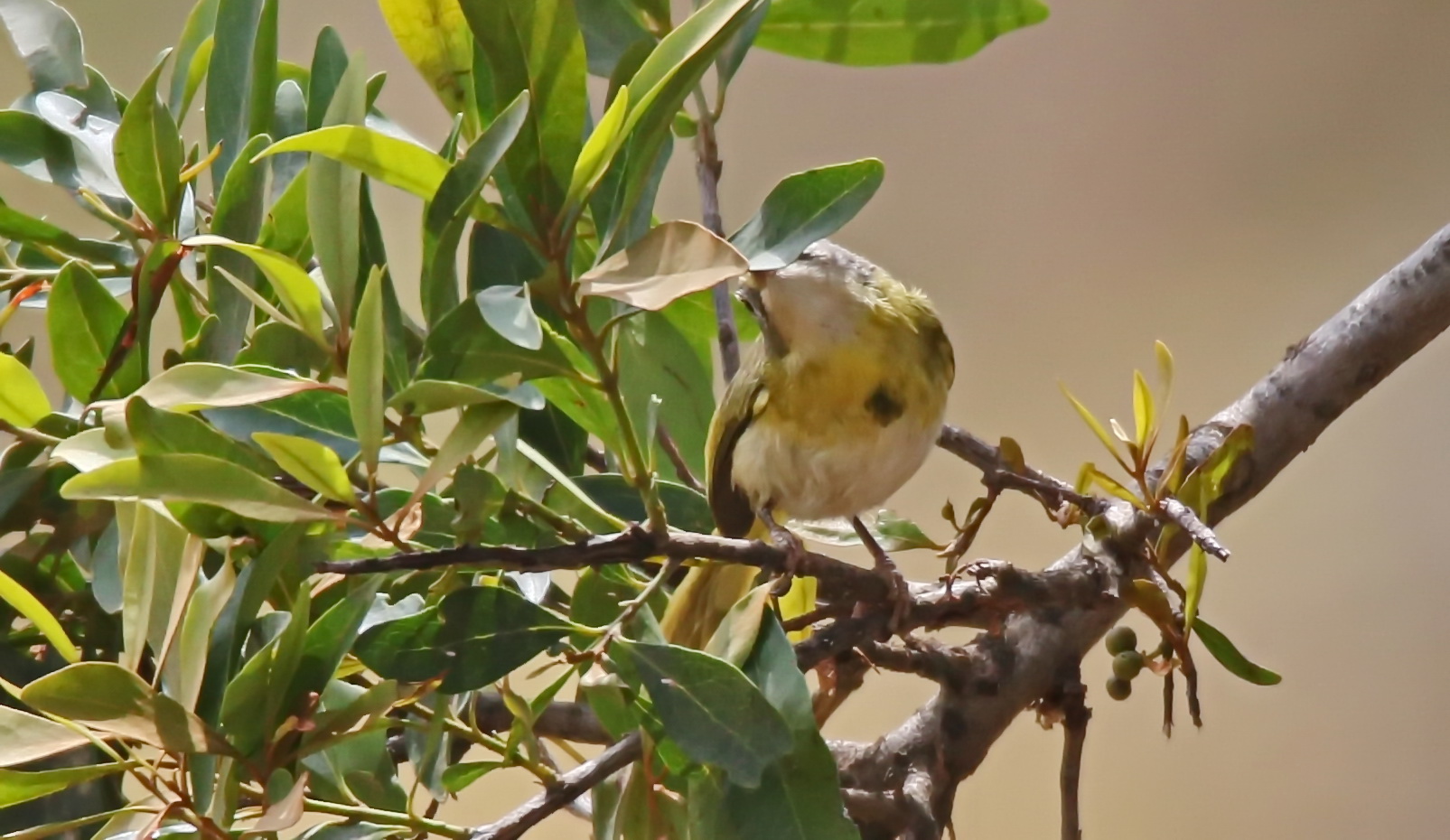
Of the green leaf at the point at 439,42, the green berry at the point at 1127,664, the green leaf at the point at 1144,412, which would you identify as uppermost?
the green leaf at the point at 439,42

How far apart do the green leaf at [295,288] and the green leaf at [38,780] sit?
0.52 feet

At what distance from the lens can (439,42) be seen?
1.31 ft

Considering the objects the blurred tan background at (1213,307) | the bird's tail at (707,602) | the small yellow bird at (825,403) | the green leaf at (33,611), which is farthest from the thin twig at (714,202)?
the blurred tan background at (1213,307)

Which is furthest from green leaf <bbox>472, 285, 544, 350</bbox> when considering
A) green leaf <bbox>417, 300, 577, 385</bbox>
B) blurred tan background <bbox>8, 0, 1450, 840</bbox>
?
blurred tan background <bbox>8, 0, 1450, 840</bbox>

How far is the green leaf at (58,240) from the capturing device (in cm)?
52

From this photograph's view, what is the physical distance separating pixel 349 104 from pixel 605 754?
0.26 m

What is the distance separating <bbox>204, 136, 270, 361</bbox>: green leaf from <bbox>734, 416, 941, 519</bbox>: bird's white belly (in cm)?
36

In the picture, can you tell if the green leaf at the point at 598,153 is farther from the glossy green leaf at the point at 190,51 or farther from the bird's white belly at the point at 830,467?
the bird's white belly at the point at 830,467

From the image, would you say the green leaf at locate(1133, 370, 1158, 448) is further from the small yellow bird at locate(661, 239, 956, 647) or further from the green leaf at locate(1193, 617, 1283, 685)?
the small yellow bird at locate(661, 239, 956, 647)

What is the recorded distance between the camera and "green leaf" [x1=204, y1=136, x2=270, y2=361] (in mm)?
465

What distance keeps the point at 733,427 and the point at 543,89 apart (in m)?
0.43

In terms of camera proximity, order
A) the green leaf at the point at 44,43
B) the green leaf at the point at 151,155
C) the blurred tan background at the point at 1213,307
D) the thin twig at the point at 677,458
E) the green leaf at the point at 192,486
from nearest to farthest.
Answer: the green leaf at the point at 192,486 < the green leaf at the point at 151,155 < the green leaf at the point at 44,43 < the thin twig at the point at 677,458 < the blurred tan background at the point at 1213,307

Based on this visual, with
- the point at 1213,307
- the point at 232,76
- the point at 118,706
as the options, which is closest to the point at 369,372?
the point at 118,706

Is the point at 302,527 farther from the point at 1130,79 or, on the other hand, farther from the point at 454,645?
the point at 1130,79
